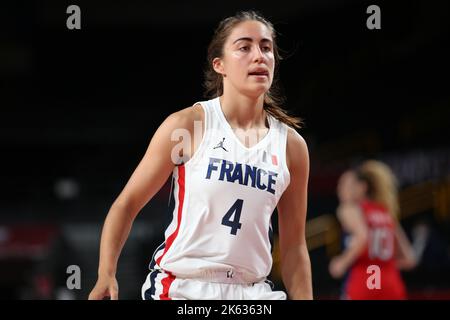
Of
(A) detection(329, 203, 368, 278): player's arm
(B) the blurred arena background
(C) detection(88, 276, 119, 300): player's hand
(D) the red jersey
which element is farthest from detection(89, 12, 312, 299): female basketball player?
(B) the blurred arena background

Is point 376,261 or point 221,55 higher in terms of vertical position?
point 221,55

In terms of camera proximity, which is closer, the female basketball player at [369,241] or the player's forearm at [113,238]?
the player's forearm at [113,238]

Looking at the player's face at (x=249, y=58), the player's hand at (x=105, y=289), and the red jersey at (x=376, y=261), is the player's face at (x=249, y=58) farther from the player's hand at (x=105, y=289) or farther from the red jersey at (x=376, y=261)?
the red jersey at (x=376, y=261)

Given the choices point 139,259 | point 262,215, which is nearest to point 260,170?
point 262,215

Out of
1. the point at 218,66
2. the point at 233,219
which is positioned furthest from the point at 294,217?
the point at 218,66

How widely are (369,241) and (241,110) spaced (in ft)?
12.2

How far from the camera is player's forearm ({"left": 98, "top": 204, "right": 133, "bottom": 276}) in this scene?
3.52 metres

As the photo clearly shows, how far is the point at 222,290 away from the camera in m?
3.67

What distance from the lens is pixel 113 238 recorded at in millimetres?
3588

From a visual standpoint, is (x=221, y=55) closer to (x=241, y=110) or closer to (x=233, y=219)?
(x=241, y=110)

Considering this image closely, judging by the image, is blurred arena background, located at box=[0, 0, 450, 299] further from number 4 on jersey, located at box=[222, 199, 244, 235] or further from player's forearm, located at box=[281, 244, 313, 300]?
number 4 on jersey, located at box=[222, 199, 244, 235]

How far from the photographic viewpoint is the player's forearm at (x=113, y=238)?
3518 millimetres

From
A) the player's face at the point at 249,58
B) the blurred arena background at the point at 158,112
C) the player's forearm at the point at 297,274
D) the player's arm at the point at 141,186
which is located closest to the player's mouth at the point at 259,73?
the player's face at the point at 249,58
